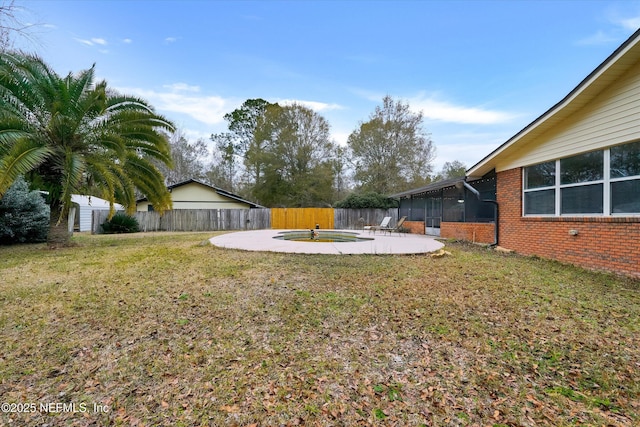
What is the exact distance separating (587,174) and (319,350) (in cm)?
704

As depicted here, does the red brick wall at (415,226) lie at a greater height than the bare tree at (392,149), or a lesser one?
lesser

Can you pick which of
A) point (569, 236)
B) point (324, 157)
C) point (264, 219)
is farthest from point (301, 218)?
point (569, 236)

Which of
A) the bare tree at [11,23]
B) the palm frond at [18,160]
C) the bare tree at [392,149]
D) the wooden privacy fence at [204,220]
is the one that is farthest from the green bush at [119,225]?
the bare tree at [392,149]

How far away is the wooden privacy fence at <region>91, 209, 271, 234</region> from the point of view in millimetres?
18359

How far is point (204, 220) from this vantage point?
62.8 ft

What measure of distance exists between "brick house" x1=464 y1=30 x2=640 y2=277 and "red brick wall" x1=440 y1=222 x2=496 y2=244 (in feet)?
4.75

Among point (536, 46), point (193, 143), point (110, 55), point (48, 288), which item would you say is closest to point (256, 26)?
point (110, 55)

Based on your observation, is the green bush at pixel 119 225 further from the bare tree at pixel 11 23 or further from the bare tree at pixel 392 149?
the bare tree at pixel 392 149

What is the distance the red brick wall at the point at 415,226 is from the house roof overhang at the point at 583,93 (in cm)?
670

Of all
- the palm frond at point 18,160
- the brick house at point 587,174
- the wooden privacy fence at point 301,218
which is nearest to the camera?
the brick house at point 587,174

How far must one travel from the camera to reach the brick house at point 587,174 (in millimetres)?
5227

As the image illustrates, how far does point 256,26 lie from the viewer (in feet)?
37.7

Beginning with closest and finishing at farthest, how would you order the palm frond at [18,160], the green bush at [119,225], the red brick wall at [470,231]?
the palm frond at [18,160] → the red brick wall at [470,231] → the green bush at [119,225]

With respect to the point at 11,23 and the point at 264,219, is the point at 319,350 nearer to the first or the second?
the point at 11,23
